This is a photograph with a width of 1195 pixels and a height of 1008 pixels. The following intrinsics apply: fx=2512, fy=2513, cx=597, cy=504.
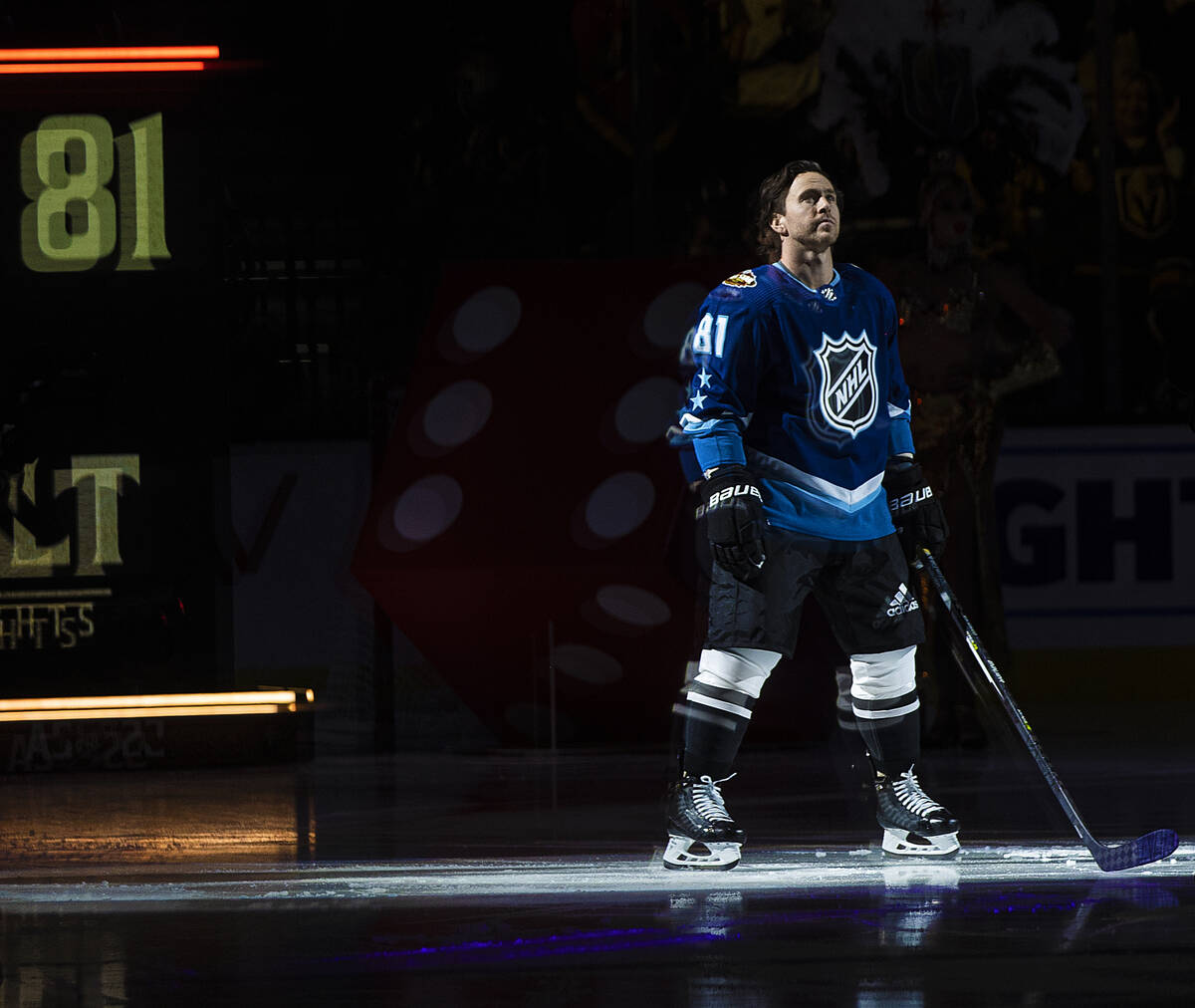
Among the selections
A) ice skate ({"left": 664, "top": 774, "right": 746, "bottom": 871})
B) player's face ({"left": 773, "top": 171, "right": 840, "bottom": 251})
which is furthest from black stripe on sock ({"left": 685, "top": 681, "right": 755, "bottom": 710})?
player's face ({"left": 773, "top": 171, "right": 840, "bottom": 251})

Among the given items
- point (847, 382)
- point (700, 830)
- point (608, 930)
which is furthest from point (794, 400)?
point (608, 930)

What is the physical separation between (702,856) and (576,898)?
47cm

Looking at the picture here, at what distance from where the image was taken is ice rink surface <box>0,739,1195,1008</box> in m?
3.88

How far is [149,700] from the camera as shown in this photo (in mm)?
7875

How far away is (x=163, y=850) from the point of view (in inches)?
229

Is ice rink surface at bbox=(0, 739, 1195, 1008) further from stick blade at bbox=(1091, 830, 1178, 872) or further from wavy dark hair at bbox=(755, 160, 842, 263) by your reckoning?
wavy dark hair at bbox=(755, 160, 842, 263)

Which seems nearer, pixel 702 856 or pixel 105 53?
pixel 702 856

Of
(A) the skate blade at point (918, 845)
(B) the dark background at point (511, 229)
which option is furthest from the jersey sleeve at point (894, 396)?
(B) the dark background at point (511, 229)

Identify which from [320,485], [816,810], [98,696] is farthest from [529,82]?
[816,810]

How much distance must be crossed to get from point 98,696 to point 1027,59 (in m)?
7.14

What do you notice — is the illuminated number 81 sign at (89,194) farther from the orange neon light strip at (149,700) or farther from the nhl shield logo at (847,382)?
the nhl shield logo at (847,382)

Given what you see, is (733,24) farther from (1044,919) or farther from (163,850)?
(1044,919)

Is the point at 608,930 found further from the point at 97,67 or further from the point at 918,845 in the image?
the point at 97,67

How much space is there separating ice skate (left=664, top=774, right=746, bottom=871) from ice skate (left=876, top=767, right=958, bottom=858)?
13.2 inches
